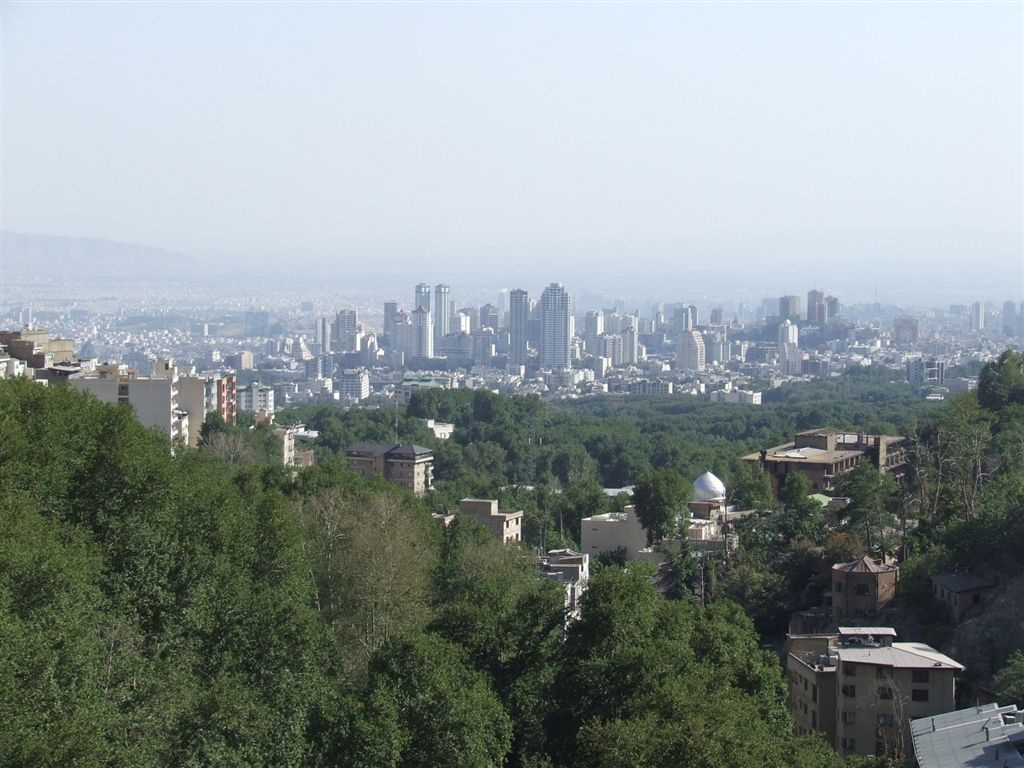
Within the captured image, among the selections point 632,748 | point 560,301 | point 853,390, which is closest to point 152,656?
point 632,748

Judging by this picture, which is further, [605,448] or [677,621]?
[605,448]

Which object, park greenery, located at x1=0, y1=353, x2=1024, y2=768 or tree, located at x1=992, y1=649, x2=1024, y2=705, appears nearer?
park greenery, located at x1=0, y1=353, x2=1024, y2=768

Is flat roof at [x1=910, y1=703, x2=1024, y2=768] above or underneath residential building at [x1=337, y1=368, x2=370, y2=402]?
above

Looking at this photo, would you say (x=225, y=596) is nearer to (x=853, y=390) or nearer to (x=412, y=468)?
(x=412, y=468)

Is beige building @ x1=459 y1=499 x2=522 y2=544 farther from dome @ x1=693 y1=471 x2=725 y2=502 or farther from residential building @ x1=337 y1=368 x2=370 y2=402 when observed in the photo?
residential building @ x1=337 y1=368 x2=370 y2=402

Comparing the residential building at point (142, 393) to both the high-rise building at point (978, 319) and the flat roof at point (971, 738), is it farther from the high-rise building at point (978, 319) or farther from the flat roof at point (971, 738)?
the high-rise building at point (978, 319)

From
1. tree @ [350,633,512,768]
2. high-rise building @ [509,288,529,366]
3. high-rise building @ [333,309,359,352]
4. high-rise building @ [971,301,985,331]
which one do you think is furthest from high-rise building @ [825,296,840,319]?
tree @ [350,633,512,768]

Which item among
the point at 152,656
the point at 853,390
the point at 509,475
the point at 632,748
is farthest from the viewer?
the point at 853,390
